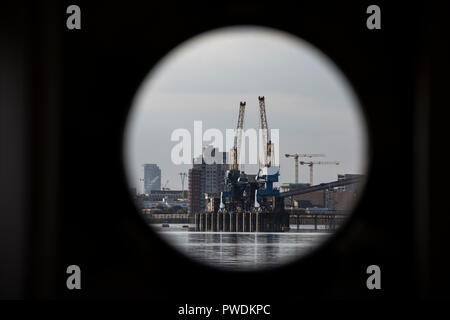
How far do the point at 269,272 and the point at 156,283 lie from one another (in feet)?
2.00

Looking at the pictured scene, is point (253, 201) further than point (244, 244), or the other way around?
point (253, 201)

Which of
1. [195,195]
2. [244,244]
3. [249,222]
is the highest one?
[195,195]

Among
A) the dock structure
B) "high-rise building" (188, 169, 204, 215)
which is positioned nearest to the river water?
the dock structure

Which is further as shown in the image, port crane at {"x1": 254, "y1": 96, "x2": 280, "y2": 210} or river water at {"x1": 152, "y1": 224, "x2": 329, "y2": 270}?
port crane at {"x1": 254, "y1": 96, "x2": 280, "y2": 210}

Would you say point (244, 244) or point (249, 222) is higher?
point (249, 222)

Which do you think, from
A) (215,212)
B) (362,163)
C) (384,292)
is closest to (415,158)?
(362,163)

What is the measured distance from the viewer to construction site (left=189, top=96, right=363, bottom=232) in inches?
1225

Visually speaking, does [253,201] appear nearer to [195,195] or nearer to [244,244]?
[195,195]

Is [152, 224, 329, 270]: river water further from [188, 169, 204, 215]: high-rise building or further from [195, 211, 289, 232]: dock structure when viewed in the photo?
[188, 169, 204, 215]: high-rise building

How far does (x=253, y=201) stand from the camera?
105 feet

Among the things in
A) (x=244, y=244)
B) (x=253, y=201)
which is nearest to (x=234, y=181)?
(x=253, y=201)

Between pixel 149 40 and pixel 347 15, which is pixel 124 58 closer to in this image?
pixel 149 40

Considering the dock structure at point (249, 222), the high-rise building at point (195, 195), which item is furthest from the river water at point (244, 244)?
the high-rise building at point (195, 195)

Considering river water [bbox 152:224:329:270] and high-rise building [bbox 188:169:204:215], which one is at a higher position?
high-rise building [bbox 188:169:204:215]
